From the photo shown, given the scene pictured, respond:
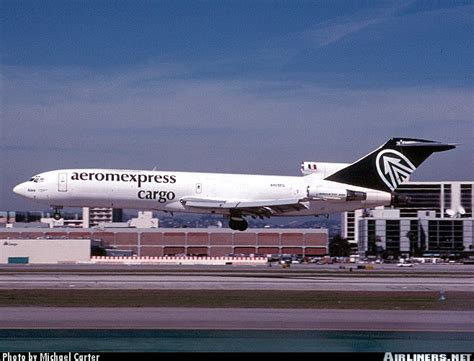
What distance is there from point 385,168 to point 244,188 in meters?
11.9

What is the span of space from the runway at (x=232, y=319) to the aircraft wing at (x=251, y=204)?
99.5 feet

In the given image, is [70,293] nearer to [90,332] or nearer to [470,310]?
[90,332]

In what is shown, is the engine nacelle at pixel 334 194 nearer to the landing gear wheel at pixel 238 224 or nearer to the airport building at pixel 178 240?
the landing gear wheel at pixel 238 224

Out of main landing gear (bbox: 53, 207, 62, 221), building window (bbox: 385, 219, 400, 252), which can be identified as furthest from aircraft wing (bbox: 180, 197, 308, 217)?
building window (bbox: 385, 219, 400, 252)

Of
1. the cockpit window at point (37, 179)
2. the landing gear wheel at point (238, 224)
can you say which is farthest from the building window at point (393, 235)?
the cockpit window at point (37, 179)

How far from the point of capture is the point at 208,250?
13512 centimetres

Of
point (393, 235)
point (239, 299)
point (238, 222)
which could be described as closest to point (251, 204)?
point (238, 222)

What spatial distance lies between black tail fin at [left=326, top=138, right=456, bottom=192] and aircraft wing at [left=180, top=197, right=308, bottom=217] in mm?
4881

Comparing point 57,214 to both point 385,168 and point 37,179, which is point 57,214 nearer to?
point 37,179

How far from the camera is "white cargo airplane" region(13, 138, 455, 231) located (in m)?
63.2

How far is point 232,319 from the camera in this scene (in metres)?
30.5

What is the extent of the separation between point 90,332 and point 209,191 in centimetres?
3912

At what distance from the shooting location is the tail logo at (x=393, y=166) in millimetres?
66750

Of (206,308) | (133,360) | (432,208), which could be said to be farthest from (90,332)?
(432,208)
